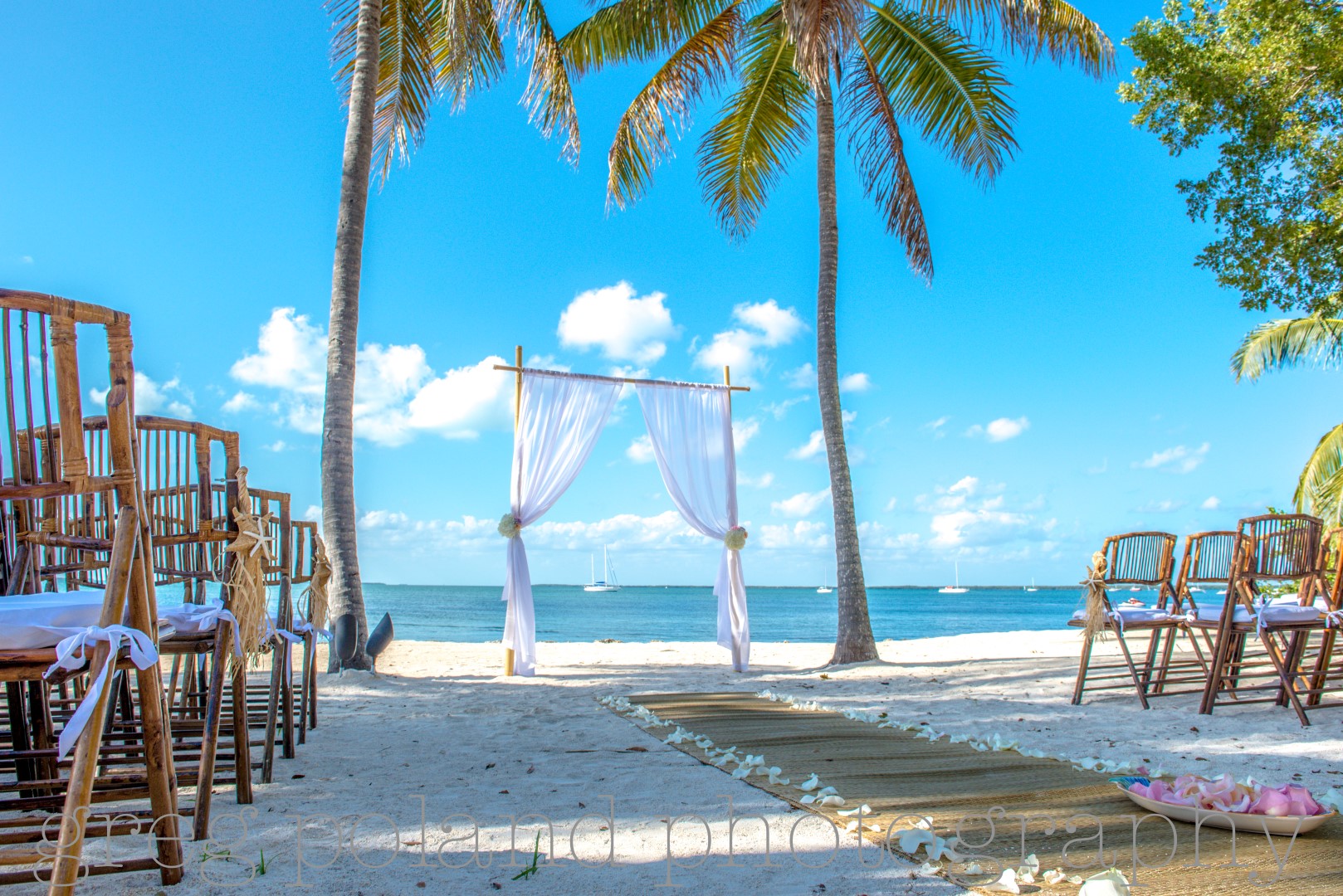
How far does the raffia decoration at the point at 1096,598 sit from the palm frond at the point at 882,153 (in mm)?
4658

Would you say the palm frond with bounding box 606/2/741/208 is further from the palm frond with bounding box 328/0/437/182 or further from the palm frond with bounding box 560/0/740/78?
the palm frond with bounding box 328/0/437/182

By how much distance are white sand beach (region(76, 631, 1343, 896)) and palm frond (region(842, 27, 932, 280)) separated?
14.5ft

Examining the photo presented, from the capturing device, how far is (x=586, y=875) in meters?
1.90

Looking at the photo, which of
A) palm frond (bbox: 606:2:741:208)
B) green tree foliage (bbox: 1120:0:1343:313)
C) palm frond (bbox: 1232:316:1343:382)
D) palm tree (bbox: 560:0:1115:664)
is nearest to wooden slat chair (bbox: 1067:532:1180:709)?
palm tree (bbox: 560:0:1115:664)

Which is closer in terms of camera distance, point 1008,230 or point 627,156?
point 627,156

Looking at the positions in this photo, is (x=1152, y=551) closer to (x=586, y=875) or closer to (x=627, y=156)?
(x=586, y=875)

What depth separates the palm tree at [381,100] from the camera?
635 cm

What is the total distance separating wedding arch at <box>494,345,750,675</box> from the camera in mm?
6613

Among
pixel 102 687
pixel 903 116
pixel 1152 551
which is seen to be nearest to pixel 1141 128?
pixel 903 116

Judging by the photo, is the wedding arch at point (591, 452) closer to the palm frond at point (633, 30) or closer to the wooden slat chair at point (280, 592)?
the wooden slat chair at point (280, 592)

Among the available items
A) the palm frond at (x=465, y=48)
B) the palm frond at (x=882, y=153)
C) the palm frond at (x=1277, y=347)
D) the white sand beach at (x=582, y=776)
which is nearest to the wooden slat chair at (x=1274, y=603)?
the white sand beach at (x=582, y=776)

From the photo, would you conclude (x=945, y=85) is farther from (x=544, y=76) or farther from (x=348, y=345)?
(x=348, y=345)

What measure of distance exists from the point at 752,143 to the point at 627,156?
1381mm

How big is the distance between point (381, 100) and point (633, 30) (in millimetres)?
2662
